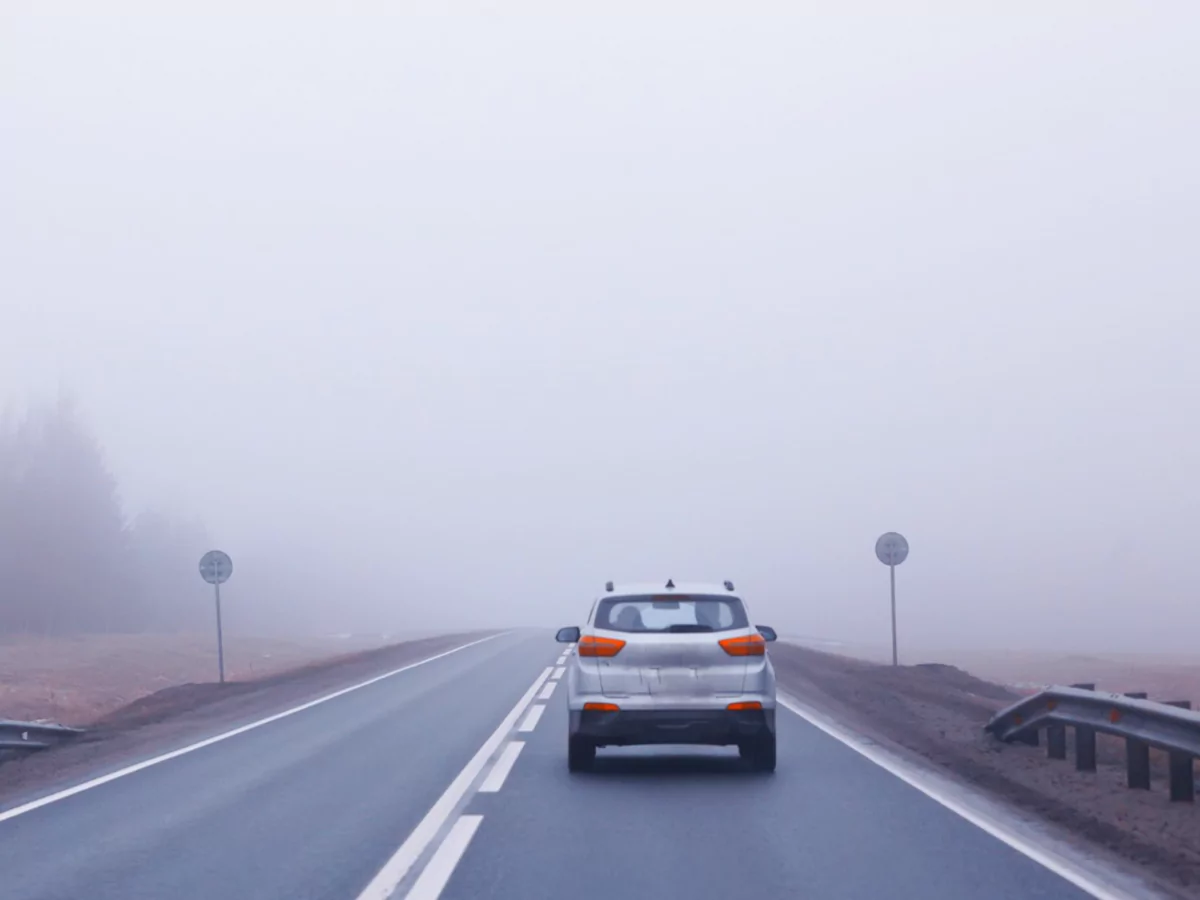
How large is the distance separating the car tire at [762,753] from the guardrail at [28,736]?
8.91 m

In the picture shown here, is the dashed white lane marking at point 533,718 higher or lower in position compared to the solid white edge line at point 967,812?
lower

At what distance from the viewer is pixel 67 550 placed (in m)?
75.7

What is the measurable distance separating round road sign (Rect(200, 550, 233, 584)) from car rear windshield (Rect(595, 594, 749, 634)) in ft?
60.1

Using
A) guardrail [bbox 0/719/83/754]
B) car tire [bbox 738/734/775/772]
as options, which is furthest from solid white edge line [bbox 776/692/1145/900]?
guardrail [bbox 0/719/83/754]

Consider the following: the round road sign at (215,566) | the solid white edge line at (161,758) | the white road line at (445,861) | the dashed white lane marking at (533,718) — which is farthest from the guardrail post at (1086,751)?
the round road sign at (215,566)

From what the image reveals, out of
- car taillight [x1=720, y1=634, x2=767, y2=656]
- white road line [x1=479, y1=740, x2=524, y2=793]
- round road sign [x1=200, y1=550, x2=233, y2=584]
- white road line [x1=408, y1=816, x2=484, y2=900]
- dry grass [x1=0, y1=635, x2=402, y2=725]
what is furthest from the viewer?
round road sign [x1=200, y1=550, x2=233, y2=584]

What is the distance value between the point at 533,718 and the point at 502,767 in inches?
237

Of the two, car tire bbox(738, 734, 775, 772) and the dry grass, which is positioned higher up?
car tire bbox(738, 734, 775, 772)

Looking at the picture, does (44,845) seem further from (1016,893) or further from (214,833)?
(1016,893)

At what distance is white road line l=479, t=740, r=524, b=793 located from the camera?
43.1 feet

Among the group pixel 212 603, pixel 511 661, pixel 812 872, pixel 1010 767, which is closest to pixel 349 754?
pixel 1010 767

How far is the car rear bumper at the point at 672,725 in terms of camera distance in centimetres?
1337

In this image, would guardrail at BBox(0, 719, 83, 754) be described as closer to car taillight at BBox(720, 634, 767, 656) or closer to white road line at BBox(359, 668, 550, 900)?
white road line at BBox(359, 668, 550, 900)

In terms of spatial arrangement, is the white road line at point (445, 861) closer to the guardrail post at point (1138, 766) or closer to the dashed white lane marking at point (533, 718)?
the guardrail post at point (1138, 766)
